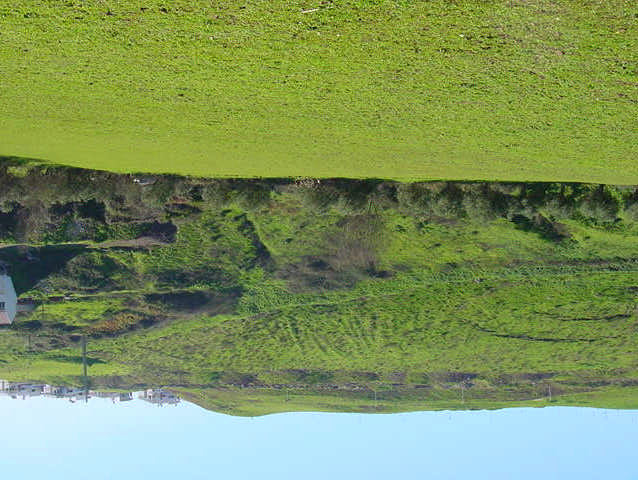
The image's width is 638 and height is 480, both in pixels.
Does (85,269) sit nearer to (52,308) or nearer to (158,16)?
(52,308)

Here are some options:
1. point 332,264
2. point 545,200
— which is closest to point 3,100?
point 332,264

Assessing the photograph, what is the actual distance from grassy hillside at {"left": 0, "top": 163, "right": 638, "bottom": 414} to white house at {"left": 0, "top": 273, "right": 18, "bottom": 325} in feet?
2.09

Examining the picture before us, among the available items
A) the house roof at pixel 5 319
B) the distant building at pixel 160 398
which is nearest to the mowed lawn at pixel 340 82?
the house roof at pixel 5 319

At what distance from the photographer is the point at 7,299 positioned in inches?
1378

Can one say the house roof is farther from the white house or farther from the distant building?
the distant building

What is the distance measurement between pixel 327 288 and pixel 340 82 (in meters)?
18.4

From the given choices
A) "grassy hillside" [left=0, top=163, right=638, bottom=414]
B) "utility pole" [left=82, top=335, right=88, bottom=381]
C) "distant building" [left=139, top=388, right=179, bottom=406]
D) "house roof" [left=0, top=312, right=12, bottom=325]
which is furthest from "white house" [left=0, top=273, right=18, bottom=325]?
"distant building" [left=139, top=388, right=179, bottom=406]

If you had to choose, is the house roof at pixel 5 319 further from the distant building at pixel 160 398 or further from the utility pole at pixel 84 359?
the distant building at pixel 160 398

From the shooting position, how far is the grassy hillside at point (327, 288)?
2922 cm

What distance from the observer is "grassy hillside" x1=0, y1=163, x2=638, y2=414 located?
29219mm

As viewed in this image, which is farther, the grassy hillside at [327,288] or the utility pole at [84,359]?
the utility pole at [84,359]

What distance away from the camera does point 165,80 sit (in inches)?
727

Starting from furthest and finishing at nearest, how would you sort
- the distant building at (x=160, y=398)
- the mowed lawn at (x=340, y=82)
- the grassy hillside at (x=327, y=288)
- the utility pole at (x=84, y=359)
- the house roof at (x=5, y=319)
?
the distant building at (x=160, y=398) → the utility pole at (x=84, y=359) → the house roof at (x=5, y=319) → the grassy hillside at (x=327, y=288) → the mowed lawn at (x=340, y=82)

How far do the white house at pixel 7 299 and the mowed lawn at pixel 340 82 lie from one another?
13.3m
